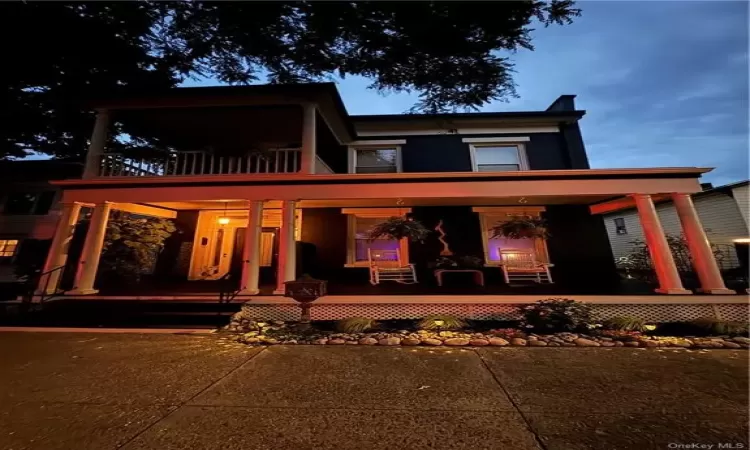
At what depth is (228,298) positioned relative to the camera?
226 inches

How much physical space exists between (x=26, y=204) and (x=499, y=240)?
71.7 feet

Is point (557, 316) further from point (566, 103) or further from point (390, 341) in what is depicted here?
point (566, 103)

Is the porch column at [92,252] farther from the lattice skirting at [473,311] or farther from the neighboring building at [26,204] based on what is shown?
the neighboring building at [26,204]

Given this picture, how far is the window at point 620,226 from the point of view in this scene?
13281 millimetres

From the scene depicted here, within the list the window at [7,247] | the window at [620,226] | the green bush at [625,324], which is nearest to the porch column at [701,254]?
the green bush at [625,324]

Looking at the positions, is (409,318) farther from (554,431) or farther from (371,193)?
(554,431)

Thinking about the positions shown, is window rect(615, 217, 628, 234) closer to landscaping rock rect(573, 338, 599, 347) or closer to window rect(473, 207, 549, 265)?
window rect(473, 207, 549, 265)

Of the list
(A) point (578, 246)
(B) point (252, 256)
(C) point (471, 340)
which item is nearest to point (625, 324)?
(C) point (471, 340)

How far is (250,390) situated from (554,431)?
2.75 m

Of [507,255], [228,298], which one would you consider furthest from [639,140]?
[228,298]

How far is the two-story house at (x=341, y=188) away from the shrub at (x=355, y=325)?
1256 mm

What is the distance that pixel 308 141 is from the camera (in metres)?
6.83

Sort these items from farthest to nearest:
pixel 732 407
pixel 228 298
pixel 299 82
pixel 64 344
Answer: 1. pixel 299 82
2. pixel 228 298
3. pixel 64 344
4. pixel 732 407

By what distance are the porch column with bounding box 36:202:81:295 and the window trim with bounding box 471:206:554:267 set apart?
1095 cm
